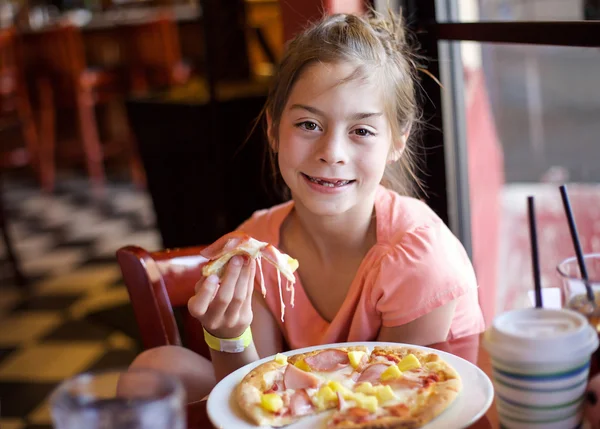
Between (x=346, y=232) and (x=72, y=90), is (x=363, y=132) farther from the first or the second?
(x=72, y=90)

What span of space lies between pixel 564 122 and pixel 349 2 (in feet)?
12.4

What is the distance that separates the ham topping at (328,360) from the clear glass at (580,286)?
0.34m

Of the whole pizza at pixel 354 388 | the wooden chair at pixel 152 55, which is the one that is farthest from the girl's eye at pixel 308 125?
the wooden chair at pixel 152 55

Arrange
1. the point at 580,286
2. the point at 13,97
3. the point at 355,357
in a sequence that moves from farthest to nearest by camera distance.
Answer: the point at 13,97 → the point at 355,357 → the point at 580,286

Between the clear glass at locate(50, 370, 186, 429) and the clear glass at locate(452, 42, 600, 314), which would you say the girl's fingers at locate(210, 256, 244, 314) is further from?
the clear glass at locate(452, 42, 600, 314)

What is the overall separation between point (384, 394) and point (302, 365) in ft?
0.54

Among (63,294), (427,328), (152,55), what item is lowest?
(63,294)

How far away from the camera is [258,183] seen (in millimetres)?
2947

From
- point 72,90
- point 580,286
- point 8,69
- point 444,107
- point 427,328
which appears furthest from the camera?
point 72,90

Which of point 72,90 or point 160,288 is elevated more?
point 72,90

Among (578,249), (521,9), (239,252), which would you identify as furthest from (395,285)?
(521,9)

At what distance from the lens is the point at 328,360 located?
44.9 inches

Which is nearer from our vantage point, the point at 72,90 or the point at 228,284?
the point at 228,284

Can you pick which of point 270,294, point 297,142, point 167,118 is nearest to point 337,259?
point 270,294
